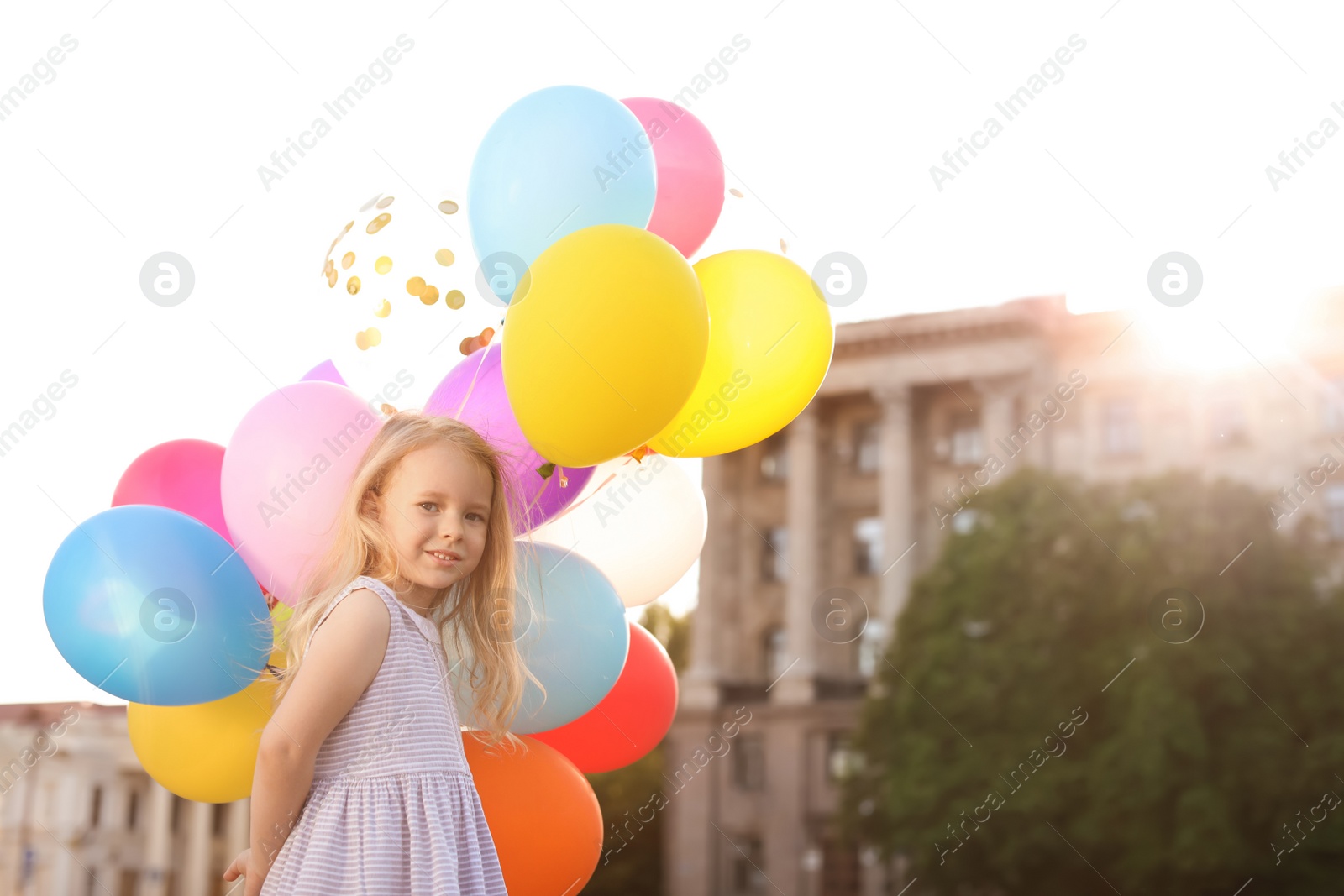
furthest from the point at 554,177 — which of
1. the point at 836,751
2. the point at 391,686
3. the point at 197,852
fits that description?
the point at 197,852

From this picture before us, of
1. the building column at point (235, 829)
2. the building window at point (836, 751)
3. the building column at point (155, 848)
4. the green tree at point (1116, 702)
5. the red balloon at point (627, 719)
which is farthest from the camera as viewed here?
the building column at point (155, 848)

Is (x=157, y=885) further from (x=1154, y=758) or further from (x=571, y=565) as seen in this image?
(x=571, y=565)

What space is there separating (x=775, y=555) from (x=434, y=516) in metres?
35.5

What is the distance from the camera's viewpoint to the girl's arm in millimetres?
2453

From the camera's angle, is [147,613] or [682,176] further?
[682,176]

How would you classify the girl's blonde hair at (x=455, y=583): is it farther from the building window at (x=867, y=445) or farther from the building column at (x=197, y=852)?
the building column at (x=197, y=852)

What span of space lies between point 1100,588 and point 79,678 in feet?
66.9

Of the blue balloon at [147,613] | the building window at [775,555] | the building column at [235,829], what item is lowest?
the building column at [235,829]

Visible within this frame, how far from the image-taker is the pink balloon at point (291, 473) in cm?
343

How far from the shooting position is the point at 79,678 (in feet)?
11.5

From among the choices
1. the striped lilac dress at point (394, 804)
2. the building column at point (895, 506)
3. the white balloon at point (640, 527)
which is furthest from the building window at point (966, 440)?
the striped lilac dress at point (394, 804)

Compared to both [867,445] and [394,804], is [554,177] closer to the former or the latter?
[394,804]

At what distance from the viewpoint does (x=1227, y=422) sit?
101 ft

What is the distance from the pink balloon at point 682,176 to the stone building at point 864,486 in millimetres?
26282
